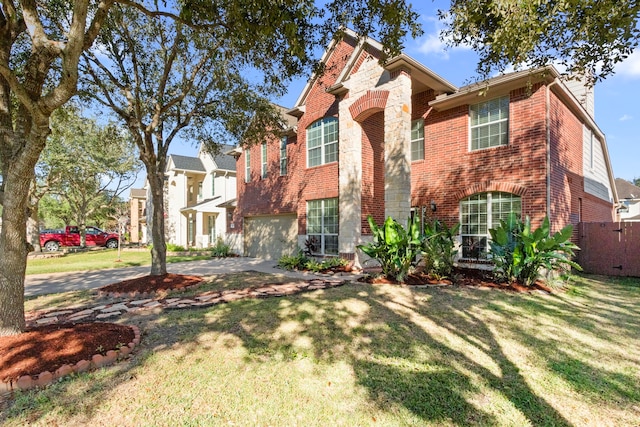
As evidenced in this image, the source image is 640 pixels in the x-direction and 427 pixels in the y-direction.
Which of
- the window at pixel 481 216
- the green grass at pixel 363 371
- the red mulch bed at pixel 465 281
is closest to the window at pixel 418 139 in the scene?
the window at pixel 481 216

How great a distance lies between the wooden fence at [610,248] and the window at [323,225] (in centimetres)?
871

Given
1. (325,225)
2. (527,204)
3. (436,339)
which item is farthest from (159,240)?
(527,204)

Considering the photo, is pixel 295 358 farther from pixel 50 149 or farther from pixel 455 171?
pixel 50 149

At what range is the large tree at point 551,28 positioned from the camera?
399 cm

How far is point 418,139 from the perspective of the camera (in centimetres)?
1250

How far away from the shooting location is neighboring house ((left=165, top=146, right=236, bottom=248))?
75.0 ft

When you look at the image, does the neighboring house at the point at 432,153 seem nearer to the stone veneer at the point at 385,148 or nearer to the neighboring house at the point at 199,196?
the stone veneer at the point at 385,148

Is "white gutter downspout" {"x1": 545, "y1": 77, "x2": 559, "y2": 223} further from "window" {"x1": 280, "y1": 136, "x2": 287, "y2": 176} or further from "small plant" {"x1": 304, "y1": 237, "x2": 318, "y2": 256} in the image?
"window" {"x1": 280, "y1": 136, "x2": 287, "y2": 176}

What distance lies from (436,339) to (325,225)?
864 centimetres

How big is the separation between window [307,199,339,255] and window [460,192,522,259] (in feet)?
15.2

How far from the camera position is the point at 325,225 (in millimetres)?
13039

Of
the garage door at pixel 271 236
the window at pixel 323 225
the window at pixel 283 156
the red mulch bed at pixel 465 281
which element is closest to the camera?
the red mulch bed at pixel 465 281

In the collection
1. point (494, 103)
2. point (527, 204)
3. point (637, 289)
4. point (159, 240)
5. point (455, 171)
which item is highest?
point (494, 103)

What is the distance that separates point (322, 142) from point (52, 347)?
1103 centimetres
